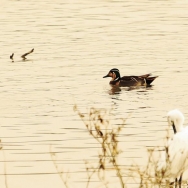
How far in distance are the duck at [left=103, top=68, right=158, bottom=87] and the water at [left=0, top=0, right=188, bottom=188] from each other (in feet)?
0.76

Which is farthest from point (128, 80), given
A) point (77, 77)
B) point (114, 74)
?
point (77, 77)

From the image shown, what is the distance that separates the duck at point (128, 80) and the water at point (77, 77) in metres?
0.23

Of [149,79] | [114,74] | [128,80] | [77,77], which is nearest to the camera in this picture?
[128,80]

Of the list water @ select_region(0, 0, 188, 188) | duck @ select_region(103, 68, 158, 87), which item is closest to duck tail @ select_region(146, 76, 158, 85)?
duck @ select_region(103, 68, 158, 87)

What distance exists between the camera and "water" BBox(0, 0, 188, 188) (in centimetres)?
1767

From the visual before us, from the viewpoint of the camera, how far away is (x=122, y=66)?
3031cm

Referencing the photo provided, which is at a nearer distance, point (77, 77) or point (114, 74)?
point (114, 74)

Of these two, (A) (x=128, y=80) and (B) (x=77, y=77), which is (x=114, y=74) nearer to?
(A) (x=128, y=80)

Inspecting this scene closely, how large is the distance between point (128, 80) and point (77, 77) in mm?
1621

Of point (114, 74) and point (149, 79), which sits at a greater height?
point (114, 74)

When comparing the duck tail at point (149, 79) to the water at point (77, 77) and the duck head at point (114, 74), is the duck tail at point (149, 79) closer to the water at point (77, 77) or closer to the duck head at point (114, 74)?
the water at point (77, 77)

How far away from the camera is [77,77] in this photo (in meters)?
27.6

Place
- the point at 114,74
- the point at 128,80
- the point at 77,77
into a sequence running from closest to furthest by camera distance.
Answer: the point at 128,80, the point at 114,74, the point at 77,77

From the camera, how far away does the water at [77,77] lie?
17672 mm
